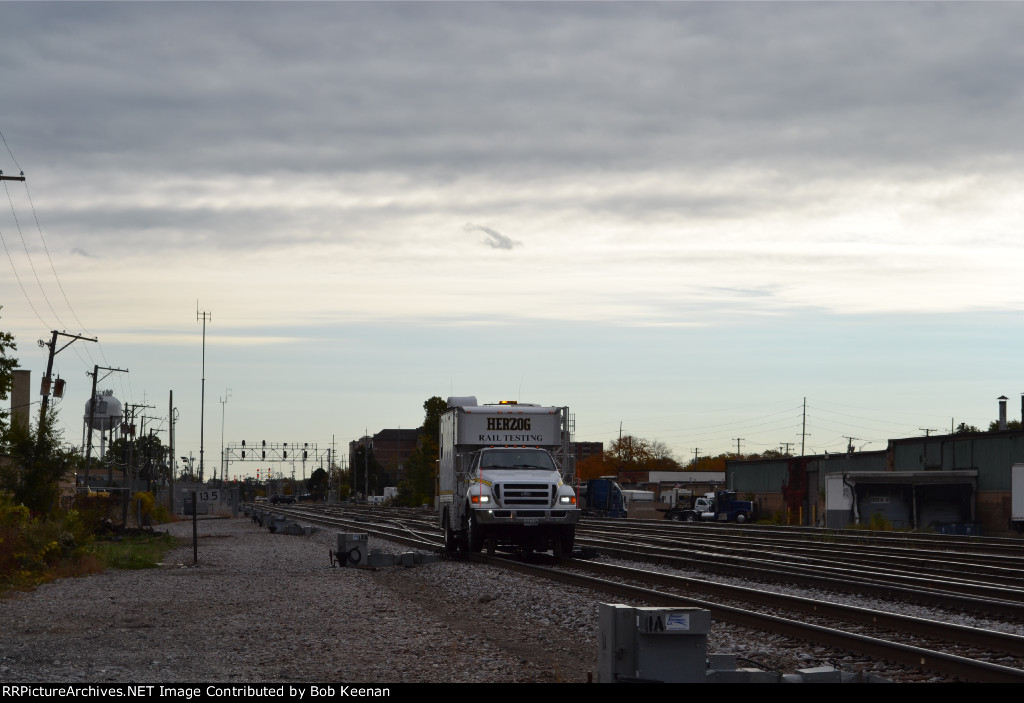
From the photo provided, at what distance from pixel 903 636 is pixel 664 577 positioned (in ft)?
24.3

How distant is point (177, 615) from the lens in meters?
16.5

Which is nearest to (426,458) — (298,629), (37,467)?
(37,467)

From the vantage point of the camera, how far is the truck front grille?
25094 mm

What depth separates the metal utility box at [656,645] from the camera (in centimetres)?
798

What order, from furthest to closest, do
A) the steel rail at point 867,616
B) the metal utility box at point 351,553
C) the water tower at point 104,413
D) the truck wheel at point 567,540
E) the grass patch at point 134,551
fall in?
the water tower at point 104,413 < the grass patch at point 134,551 < the metal utility box at point 351,553 < the truck wheel at point 567,540 < the steel rail at point 867,616

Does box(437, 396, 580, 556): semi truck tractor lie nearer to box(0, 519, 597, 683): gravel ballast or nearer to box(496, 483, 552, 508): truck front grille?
box(496, 483, 552, 508): truck front grille

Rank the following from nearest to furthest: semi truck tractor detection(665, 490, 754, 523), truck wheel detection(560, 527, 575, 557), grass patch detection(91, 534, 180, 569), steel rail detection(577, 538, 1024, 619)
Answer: steel rail detection(577, 538, 1024, 619) < truck wheel detection(560, 527, 575, 557) < grass patch detection(91, 534, 180, 569) < semi truck tractor detection(665, 490, 754, 523)

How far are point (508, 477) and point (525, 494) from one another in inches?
21.2

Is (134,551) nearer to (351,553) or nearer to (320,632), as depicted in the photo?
(351,553)

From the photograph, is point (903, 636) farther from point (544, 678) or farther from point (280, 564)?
point (280, 564)

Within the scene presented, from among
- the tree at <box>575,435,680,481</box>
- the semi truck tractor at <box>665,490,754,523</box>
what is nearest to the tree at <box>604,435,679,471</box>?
the tree at <box>575,435,680,481</box>

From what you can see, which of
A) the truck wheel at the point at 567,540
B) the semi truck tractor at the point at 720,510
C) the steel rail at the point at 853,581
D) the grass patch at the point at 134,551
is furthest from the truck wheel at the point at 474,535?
the semi truck tractor at the point at 720,510

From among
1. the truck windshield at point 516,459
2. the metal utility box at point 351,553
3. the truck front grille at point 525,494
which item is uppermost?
the truck windshield at point 516,459

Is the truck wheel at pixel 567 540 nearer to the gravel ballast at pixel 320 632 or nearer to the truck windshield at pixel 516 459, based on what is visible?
the truck windshield at pixel 516 459
